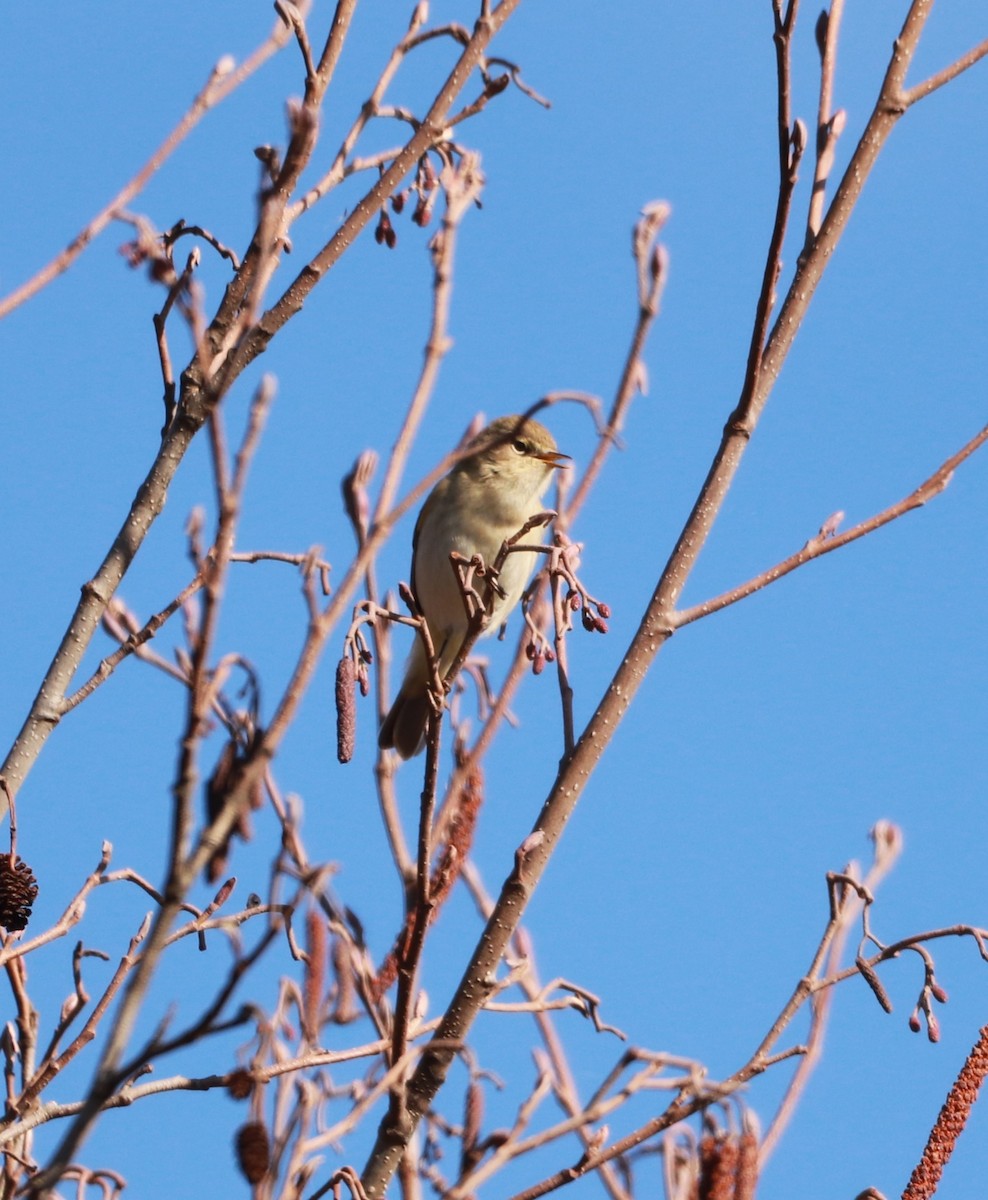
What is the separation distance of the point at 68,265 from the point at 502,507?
3538 millimetres

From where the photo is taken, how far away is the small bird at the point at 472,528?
220 inches

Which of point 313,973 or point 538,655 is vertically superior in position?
point 538,655

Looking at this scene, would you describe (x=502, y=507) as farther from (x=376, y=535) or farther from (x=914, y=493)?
(x=376, y=535)

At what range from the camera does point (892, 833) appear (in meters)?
2.82

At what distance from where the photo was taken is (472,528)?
5.65 meters

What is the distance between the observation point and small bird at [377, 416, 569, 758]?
559 cm

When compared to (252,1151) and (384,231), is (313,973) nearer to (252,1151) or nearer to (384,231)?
(252,1151)

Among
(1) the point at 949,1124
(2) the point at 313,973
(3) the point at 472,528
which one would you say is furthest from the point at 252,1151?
(3) the point at 472,528

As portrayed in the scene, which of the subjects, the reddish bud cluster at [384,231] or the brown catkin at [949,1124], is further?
the reddish bud cluster at [384,231]

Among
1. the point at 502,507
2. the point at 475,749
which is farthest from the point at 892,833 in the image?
the point at 502,507

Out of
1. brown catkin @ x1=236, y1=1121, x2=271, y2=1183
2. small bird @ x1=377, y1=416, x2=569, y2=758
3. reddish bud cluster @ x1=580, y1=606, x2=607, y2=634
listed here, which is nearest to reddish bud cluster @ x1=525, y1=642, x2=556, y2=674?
reddish bud cluster @ x1=580, y1=606, x2=607, y2=634

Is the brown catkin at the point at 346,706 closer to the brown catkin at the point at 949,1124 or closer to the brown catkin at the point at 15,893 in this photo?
the brown catkin at the point at 15,893

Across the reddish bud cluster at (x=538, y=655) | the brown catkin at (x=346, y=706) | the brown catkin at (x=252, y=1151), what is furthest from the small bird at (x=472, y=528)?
the brown catkin at (x=252, y=1151)

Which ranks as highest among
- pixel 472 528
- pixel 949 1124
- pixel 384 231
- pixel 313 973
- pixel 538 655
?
pixel 472 528
